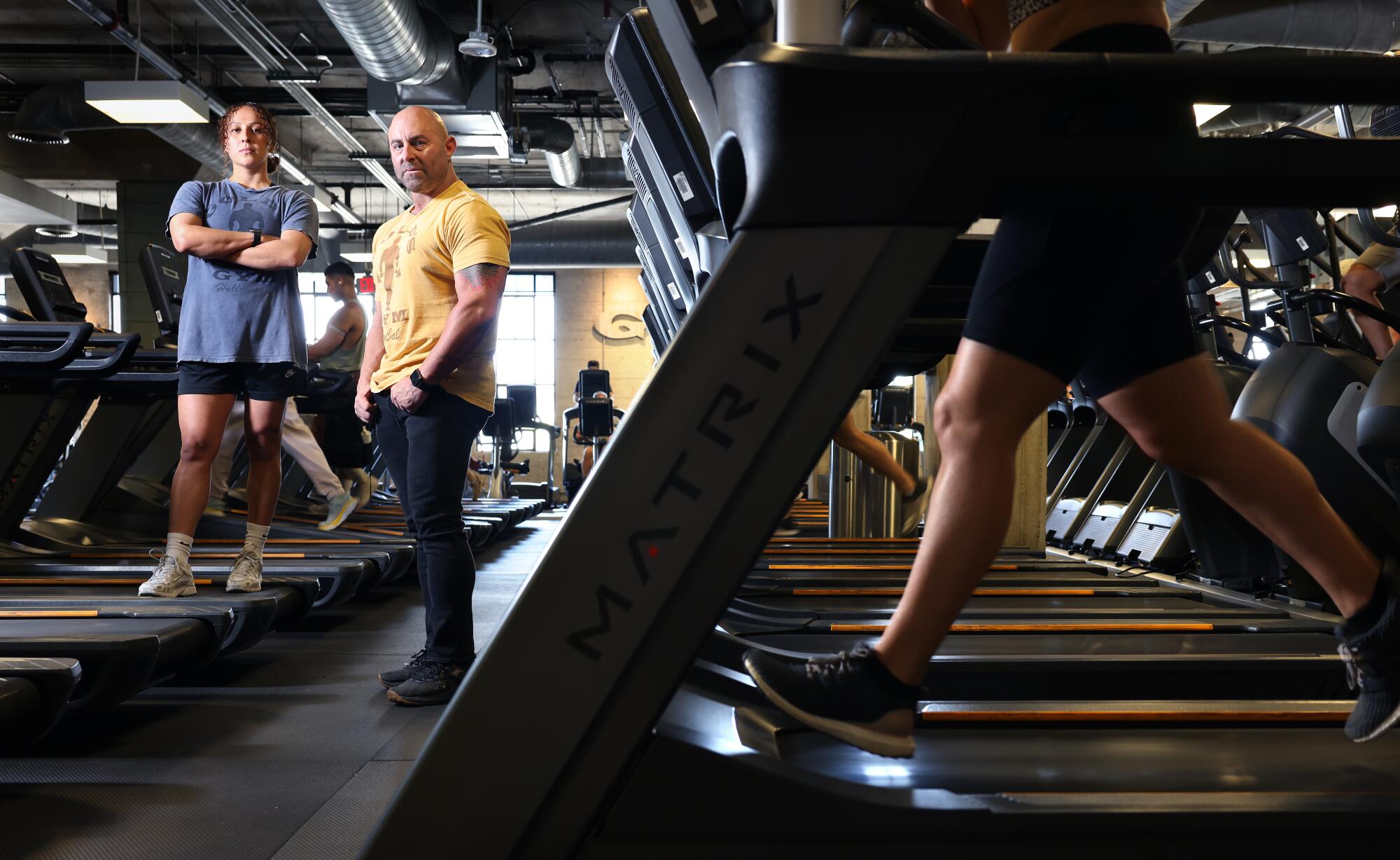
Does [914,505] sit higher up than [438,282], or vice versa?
[438,282]

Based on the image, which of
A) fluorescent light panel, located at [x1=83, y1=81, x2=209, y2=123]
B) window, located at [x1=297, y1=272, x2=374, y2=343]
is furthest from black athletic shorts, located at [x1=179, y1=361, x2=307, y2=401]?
window, located at [x1=297, y1=272, x2=374, y2=343]

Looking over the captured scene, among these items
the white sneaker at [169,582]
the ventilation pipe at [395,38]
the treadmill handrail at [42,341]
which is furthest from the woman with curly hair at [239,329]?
the ventilation pipe at [395,38]

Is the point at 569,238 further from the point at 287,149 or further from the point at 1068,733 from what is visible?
the point at 1068,733

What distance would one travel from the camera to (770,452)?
40.2 inches

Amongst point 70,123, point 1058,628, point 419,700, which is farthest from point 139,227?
point 1058,628

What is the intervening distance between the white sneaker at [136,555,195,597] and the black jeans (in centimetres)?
81

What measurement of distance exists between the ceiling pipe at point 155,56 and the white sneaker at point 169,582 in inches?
197

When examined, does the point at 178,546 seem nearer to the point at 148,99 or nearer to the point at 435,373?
the point at 435,373

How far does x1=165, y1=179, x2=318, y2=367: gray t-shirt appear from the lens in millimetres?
2879

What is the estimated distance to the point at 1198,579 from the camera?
12.8 ft

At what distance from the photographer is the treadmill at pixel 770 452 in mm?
995

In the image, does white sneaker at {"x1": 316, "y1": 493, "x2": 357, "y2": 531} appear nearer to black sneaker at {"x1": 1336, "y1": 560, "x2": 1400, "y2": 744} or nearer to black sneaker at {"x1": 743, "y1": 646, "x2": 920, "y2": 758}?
black sneaker at {"x1": 743, "y1": 646, "x2": 920, "y2": 758}

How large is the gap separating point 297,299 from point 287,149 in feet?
36.9

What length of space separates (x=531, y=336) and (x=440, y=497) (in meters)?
15.7
